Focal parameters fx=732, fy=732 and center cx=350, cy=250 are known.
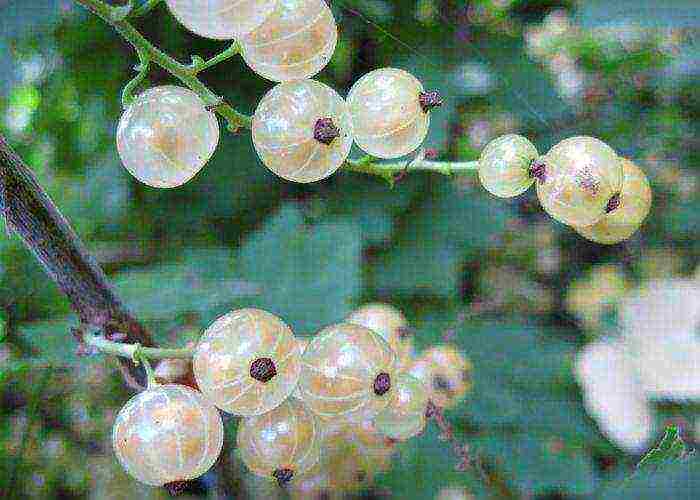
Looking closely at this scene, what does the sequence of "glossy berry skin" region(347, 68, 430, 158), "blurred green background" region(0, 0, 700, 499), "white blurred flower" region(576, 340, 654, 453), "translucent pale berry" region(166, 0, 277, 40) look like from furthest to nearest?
"white blurred flower" region(576, 340, 654, 453) < "blurred green background" region(0, 0, 700, 499) < "glossy berry skin" region(347, 68, 430, 158) < "translucent pale berry" region(166, 0, 277, 40)

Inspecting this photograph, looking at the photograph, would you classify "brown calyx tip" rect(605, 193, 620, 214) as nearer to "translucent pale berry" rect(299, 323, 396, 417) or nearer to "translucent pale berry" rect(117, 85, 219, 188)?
"translucent pale berry" rect(299, 323, 396, 417)

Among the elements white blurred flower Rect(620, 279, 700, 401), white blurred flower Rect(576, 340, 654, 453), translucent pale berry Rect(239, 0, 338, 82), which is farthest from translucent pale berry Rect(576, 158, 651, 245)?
white blurred flower Rect(620, 279, 700, 401)

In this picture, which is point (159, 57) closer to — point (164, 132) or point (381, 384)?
point (164, 132)

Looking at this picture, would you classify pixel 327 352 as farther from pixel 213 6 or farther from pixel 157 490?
pixel 157 490

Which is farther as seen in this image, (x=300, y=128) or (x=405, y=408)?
(x=405, y=408)

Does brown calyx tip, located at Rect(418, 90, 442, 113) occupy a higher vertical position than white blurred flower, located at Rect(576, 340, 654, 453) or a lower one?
higher

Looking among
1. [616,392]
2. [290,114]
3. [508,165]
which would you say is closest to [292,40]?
[290,114]

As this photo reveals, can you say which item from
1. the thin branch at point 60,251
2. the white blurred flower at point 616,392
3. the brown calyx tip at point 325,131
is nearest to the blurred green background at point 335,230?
the white blurred flower at point 616,392
